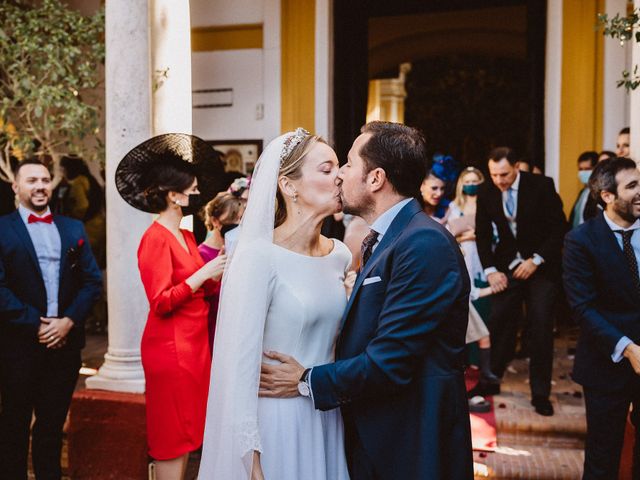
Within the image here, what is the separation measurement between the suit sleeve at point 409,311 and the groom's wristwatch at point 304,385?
0.80ft

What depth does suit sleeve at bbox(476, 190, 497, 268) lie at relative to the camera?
5688 mm

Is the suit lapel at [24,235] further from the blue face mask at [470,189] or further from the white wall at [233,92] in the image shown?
the white wall at [233,92]

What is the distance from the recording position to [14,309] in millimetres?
3895

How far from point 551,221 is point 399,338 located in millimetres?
3735

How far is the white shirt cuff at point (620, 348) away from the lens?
347 cm

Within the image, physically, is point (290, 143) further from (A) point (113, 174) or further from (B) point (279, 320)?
(A) point (113, 174)

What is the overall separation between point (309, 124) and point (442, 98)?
10.5m

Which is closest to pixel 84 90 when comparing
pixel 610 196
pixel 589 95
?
pixel 589 95

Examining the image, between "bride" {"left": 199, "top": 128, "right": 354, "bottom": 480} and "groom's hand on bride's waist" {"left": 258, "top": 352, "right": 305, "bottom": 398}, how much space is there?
0.05m

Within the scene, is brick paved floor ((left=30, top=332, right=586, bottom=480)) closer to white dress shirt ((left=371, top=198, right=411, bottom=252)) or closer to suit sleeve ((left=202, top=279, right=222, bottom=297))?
suit sleeve ((left=202, top=279, right=222, bottom=297))

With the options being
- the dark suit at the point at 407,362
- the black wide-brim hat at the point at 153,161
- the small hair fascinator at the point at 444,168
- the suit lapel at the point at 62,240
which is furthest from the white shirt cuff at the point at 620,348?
the suit lapel at the point at 62,240

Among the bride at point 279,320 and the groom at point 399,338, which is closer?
the groom at point 399,338

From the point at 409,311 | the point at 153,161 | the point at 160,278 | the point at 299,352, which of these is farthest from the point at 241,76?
the point at 409,311

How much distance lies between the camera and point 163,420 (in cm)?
374
